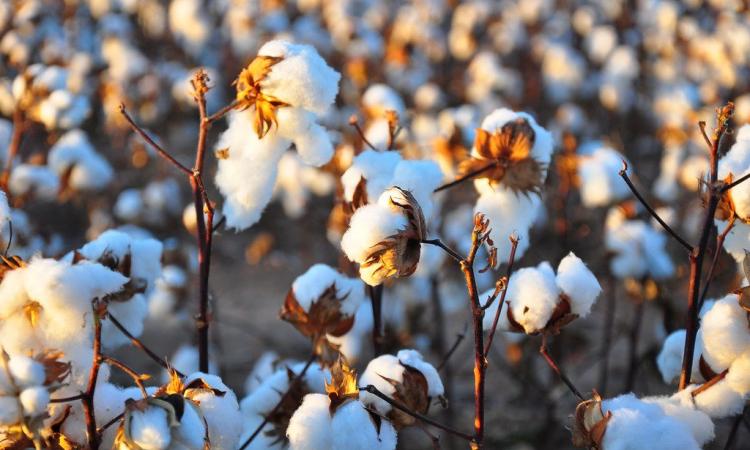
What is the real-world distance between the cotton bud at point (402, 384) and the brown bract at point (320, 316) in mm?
248

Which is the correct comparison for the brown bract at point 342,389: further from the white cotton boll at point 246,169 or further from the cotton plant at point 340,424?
the white cotton boll at point 246,169

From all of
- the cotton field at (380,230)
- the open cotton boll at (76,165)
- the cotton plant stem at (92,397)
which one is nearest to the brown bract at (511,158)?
the cotton field at (380,230)

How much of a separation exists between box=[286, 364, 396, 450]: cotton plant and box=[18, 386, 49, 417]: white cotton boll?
348 mm

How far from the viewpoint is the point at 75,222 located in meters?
4.65

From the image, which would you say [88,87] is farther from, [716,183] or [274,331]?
[716,183]

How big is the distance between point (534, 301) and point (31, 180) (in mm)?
1688

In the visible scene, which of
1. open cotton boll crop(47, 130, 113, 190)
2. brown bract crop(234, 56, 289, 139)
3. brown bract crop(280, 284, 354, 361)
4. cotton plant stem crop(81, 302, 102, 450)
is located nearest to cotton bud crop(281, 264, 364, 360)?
brown bract crop(280, 284, 354, 361)

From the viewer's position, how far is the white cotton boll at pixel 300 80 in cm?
134

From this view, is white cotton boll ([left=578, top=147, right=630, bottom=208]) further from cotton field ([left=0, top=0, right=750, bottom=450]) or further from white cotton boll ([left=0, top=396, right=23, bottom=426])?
white cotton boll ([left=0, top=396, right=23, bottom=426])

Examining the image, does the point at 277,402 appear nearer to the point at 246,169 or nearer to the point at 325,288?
the point at 325,288

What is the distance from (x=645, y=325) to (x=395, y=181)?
279 cm

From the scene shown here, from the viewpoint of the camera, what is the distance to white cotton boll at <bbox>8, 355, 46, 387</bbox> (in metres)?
1.00

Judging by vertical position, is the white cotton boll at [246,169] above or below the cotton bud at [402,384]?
above

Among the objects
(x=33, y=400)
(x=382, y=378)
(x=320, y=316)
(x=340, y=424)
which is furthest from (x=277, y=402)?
(x=33, y=400)
